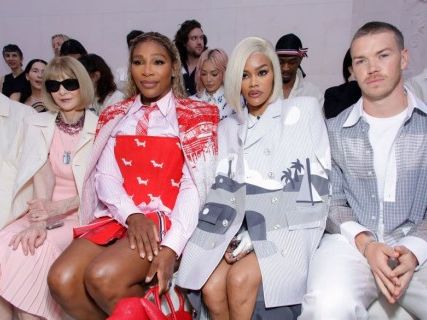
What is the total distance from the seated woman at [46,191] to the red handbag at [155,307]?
70cm

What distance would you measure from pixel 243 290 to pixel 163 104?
1.13 m

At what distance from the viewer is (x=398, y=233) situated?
2.48m

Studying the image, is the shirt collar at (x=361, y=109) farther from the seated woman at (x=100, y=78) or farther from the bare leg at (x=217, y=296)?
the seated woman at (x=100, y=78)

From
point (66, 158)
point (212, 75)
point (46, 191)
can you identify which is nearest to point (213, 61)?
point (212, 75)

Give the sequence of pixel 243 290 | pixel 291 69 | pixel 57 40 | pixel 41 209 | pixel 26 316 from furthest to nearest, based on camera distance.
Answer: pixel 57 40 → pixel 291 69 → pixel 41 209 → pixel 26 316 → pixel 243 290

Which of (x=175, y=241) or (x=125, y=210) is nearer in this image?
(x=175, y=241)

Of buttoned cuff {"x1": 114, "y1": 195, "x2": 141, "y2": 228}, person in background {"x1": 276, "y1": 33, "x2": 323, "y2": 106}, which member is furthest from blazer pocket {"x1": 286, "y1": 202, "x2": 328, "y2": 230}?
person in background {"x1": 276, "y1": 33, "x2": 323, "y2": 106}

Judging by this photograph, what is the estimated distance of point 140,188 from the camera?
282 cm

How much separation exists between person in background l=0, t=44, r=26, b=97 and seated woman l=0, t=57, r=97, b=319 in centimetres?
281

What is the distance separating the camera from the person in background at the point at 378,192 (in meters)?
2.26

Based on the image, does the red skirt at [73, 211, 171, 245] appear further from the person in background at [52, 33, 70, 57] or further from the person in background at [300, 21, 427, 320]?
the person in background at [52, 33, 70, 57]

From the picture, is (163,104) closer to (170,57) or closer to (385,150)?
(170,57)

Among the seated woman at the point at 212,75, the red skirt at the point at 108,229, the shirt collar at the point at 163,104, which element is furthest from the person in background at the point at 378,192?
the seated woman at the point at 212,75

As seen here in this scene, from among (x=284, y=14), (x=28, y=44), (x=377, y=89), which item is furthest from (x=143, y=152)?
(x=28, y=44)
